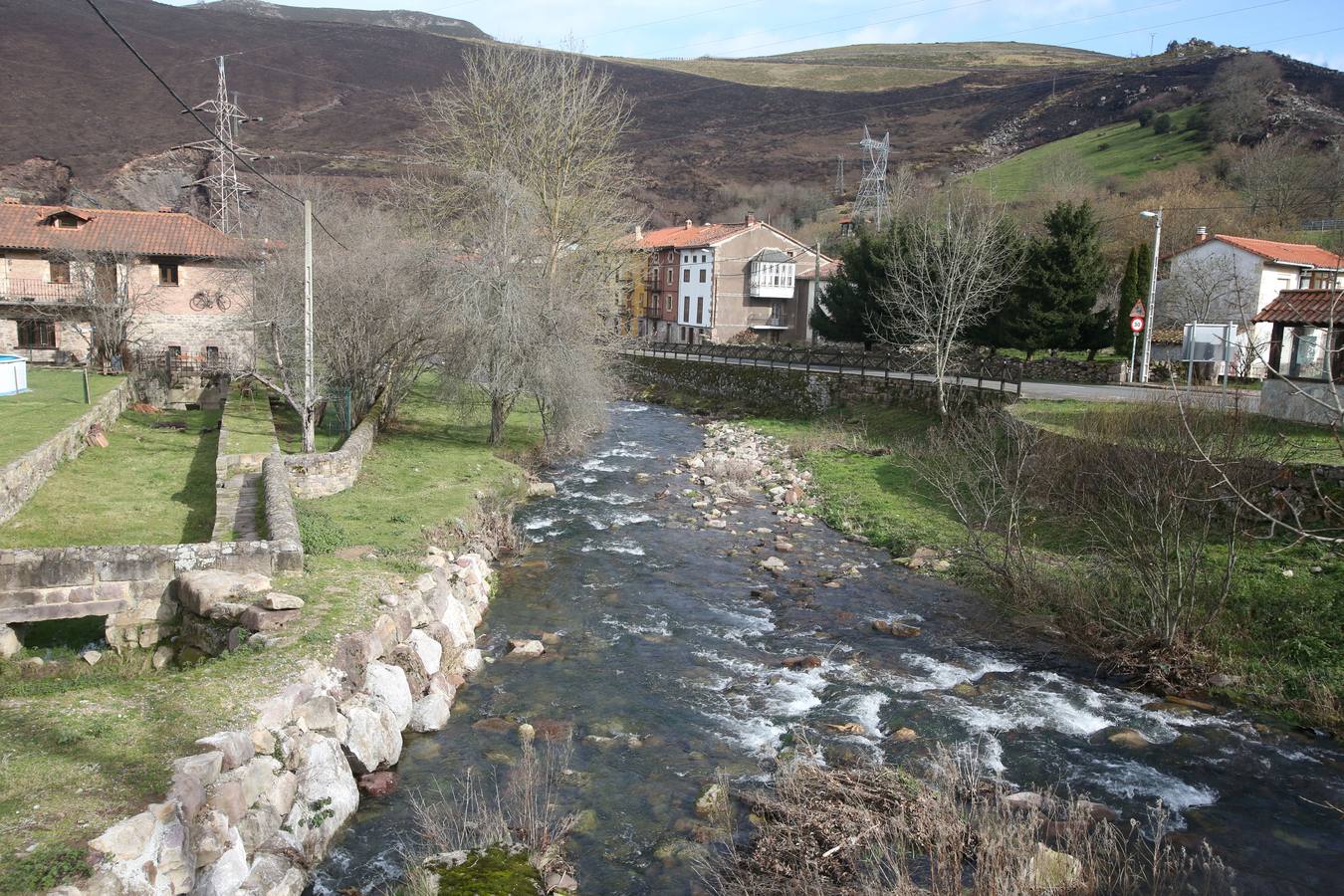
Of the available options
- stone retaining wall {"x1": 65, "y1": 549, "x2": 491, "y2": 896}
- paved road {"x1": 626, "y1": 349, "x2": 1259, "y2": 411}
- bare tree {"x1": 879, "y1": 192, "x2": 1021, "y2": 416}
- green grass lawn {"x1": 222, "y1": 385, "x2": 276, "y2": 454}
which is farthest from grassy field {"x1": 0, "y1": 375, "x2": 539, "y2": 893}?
bare tree {"x1": 879, "y1": 192, "x2": 1021, "y2": 416}

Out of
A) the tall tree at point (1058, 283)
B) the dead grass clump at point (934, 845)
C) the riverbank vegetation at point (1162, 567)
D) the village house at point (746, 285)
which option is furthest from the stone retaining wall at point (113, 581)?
the village house at point (746, 285)

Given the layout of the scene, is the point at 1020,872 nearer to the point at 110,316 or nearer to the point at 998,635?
the point at 998,635

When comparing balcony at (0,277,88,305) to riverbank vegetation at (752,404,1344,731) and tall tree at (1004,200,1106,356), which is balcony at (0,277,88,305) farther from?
tall tree at (1004,200,1106,356)

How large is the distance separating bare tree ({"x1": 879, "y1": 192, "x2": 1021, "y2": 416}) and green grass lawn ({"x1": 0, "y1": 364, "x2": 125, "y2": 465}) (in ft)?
75.1

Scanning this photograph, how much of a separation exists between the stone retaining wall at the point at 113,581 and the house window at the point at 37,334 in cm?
2972

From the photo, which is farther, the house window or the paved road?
the house window

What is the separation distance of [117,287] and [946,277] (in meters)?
30.7

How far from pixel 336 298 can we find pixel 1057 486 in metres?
18.2

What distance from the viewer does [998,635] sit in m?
13.1

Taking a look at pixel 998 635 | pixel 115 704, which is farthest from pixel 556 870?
pixel 998 635

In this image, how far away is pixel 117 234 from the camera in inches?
1399

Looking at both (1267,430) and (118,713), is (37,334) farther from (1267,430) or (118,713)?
(1267,430)

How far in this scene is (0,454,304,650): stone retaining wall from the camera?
34.0ft

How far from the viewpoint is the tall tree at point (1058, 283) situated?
33344 millimetres
